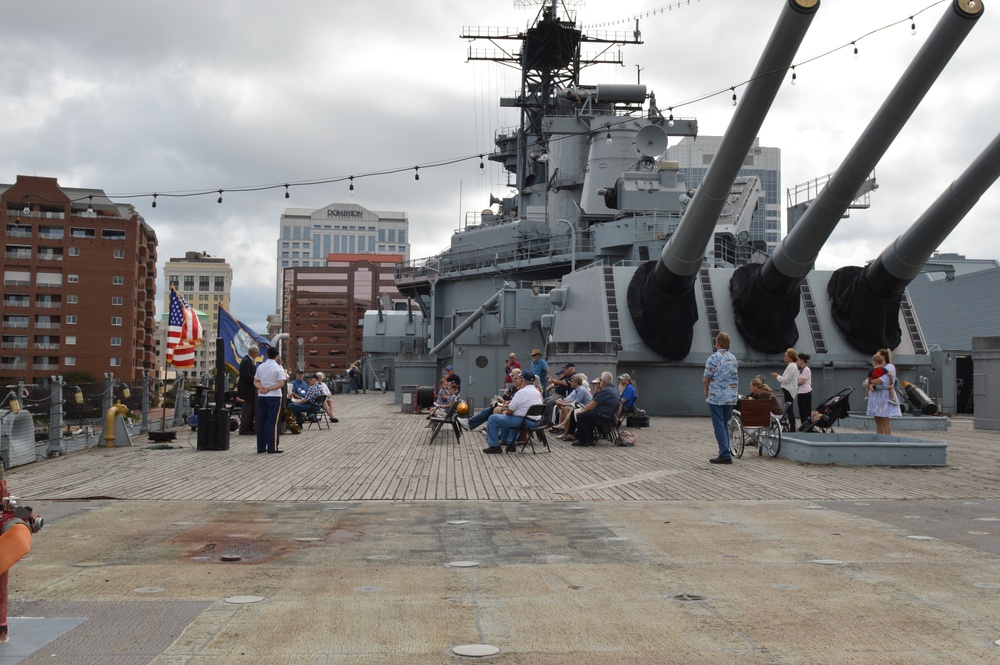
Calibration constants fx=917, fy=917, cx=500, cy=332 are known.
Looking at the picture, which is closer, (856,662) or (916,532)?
(856,662)

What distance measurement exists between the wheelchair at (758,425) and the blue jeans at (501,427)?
2.91 metres

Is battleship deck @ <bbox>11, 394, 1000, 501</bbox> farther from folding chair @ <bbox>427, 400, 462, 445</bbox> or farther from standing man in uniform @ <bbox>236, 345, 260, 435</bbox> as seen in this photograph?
standing man in uniform @ <bbox>236, 345, 260, 435</bbox>

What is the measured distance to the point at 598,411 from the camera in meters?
13.8

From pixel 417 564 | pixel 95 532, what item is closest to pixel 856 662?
pixel 417 564

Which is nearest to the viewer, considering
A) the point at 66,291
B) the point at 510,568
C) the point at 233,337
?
the point at 510,568

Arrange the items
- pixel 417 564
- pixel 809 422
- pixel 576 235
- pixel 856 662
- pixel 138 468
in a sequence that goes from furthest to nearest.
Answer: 1. pixel 576 235
2. pixel 809 422
3. pixel 138 468
4. pixel 417 564
5. pixel 856 662

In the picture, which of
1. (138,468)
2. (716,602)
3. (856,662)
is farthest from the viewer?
(138,468)

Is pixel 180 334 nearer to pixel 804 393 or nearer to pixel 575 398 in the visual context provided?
pixel 575 398

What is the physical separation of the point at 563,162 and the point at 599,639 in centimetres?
3100

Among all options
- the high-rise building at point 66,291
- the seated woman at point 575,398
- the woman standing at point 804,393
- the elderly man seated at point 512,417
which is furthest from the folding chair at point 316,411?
the high-rise building at point 66,291

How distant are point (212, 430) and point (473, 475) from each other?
4806 mm

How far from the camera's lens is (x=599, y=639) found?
3.84 m

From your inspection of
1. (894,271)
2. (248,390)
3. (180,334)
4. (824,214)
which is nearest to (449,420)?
(248,390)

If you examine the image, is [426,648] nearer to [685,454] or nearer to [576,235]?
[685,454]
